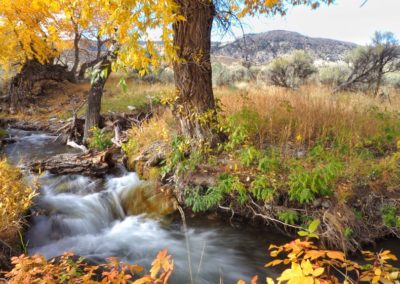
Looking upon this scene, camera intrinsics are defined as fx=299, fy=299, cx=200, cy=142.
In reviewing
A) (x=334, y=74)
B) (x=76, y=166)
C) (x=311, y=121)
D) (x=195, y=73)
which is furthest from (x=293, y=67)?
(x=76, y=166)

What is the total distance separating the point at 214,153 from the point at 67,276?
11.4ft

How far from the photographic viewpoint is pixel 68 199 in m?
5.71

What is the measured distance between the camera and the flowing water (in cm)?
427

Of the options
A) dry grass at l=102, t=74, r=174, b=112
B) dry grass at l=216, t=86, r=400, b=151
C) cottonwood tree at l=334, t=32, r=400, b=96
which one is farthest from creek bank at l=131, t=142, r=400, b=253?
cottonwood tree at l=334, t=32, r=400, b=96

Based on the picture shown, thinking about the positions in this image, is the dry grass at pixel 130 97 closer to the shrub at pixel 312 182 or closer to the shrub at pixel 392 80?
the shrub at pixel 312 182

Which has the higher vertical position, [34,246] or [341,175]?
[341,175]

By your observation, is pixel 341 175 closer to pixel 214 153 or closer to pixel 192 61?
pixel 214 153

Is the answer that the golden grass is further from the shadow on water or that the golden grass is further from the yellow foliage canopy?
the yellow foliage canopy

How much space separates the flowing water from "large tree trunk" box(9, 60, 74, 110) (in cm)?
1139

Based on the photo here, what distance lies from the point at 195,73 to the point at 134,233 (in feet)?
9.54

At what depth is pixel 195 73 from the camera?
5211 millimetres

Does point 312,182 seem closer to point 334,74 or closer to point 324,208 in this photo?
point 324,208

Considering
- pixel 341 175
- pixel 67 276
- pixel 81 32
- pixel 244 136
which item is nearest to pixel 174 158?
pixel 244 136

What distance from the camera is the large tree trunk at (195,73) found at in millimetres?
4977
